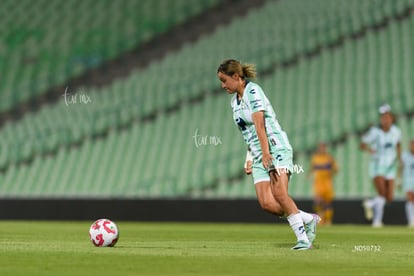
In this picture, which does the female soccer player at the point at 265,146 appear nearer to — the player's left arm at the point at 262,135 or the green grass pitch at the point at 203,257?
the player's left arm at the point at 262,135

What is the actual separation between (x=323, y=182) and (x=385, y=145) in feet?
7.50

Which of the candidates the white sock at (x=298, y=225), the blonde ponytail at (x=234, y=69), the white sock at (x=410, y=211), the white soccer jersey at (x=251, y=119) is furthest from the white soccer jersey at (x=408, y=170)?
the blonde ponytail at (x=234, y=69)

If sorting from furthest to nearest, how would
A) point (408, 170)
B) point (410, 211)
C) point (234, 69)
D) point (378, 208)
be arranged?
point (408, 170)
point (410, 211)
point (378, 208)
point (234, 69)

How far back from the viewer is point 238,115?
11.5m

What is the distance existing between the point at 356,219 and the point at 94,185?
716 centimetres

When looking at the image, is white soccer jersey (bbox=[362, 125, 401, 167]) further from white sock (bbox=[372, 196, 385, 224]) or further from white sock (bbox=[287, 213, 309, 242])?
white sock (bbox=[287, 213, 309, 242])

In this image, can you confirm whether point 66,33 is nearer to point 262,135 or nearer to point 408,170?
point 408,170

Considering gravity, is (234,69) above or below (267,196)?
above

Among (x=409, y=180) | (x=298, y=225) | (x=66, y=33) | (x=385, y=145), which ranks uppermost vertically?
(x=66, y=33)

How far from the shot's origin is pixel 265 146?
11062 mm

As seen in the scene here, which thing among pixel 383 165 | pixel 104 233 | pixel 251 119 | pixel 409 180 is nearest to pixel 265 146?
pixel 251 119

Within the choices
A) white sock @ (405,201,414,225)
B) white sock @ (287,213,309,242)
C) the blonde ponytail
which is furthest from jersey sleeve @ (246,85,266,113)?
white sock @ (405,201,414,225)

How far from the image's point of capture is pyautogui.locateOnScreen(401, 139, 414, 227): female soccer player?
71.8 feet

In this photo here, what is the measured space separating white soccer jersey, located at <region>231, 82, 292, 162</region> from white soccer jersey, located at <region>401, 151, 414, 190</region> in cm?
1139
